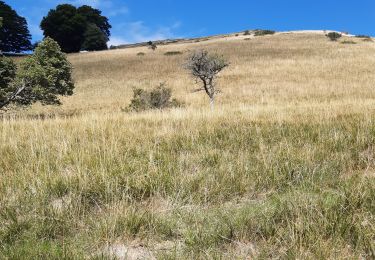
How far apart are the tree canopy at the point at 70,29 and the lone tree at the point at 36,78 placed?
71594 mm

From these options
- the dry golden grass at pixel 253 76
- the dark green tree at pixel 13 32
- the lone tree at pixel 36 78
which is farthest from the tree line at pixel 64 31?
the lone tree at pixel 36 78

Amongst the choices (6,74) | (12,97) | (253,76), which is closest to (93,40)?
(253,76)

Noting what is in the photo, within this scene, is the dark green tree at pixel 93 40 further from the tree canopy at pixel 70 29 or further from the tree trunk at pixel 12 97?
the tree trunk at pixel 12 97

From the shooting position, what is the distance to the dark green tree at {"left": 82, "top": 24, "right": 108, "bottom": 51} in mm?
89500

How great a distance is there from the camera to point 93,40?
89.7 m

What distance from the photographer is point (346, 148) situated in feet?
19.5

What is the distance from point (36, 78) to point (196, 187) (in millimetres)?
15160

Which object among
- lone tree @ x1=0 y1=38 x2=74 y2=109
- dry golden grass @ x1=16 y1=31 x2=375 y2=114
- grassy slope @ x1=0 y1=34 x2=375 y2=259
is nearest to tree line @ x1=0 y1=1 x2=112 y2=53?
dry golden grass @ x1=16 y1=31 x2=375 y2=114

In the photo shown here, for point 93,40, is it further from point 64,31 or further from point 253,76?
point 253,76

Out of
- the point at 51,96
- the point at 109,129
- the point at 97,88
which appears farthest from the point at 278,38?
the point at 109,129

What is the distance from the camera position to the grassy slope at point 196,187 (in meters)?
3.38

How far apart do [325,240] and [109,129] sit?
16.9ft

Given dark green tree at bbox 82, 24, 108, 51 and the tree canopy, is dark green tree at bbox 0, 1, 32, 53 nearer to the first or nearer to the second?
the tree canopy

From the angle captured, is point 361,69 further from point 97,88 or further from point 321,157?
point 321,157
